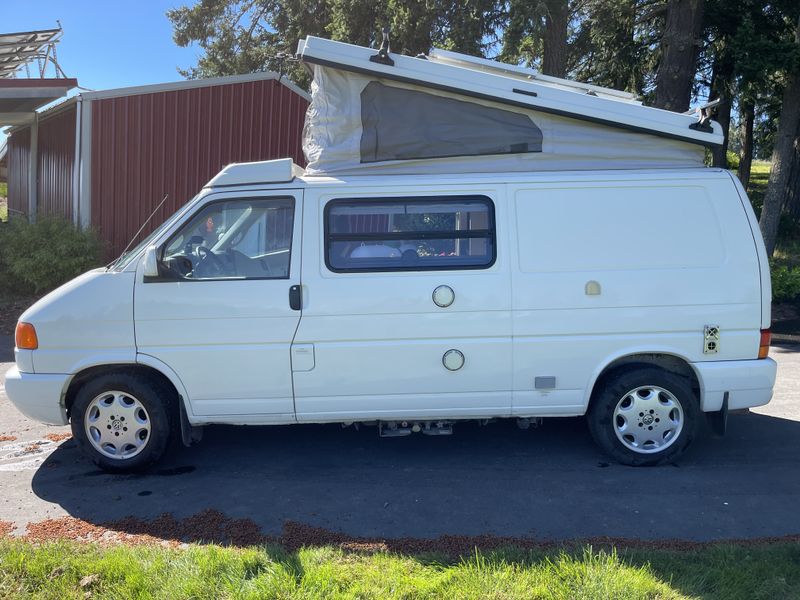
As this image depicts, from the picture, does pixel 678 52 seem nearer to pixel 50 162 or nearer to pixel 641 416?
pixel 641 416

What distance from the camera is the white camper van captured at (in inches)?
186

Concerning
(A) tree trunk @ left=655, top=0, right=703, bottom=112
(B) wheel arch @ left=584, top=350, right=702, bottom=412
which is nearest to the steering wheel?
(B) wheel arch @ left=584, top=350, right=702, bottom=412

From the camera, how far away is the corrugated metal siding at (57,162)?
46.3 feet

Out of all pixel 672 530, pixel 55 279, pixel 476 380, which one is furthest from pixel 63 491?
pixel 55 279

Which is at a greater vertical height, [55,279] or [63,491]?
[55,279]

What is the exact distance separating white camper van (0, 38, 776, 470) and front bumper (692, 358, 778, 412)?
0.01 meters

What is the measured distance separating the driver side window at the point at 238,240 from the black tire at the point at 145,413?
888 mm

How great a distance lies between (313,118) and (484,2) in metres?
8.48

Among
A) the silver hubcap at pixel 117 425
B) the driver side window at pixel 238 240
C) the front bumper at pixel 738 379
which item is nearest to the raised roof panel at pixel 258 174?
the driver side window at pixel 238 240

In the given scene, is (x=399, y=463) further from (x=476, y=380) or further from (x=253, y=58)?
(x=253, y=58)

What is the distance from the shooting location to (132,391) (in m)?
4.83

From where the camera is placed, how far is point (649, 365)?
4973 millimetres

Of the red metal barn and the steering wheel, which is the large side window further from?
the red metal barn

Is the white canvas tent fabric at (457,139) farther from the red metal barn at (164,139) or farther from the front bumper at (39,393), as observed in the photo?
the red metal barn at (164,139)
